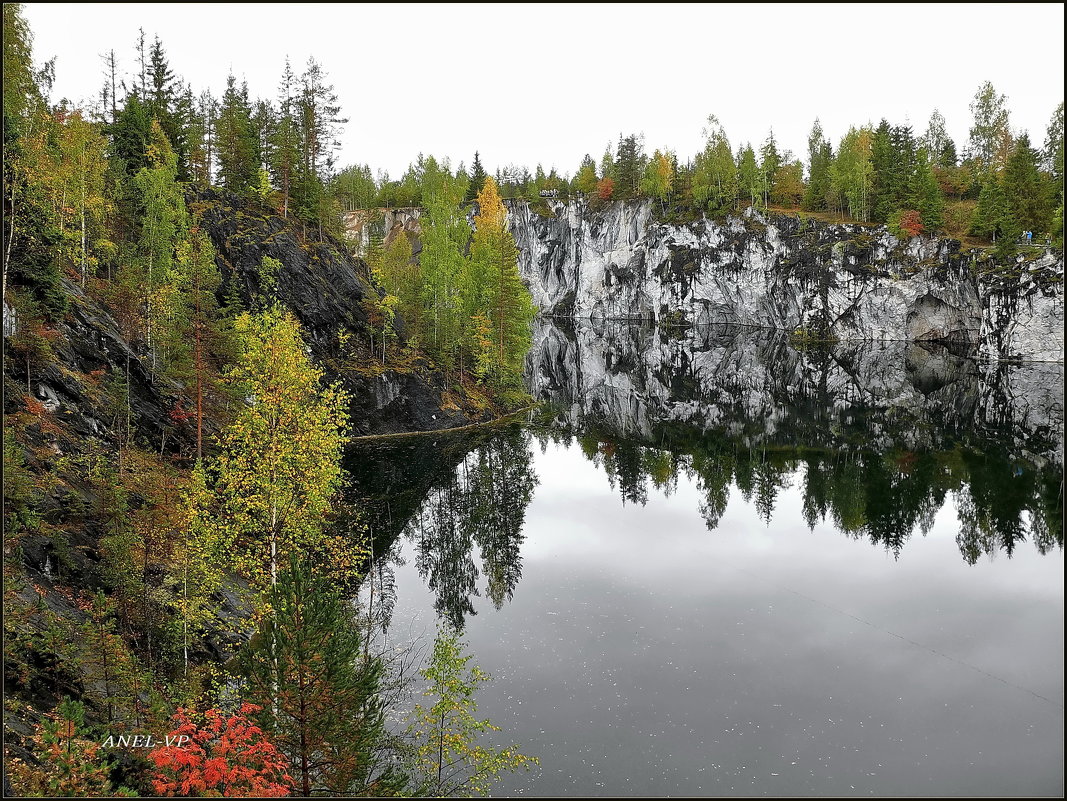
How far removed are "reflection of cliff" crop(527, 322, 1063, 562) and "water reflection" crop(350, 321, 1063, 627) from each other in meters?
0.15

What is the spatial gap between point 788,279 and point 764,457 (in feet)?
241

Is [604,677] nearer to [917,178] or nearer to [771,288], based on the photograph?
[917,178]

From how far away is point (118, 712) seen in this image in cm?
1195

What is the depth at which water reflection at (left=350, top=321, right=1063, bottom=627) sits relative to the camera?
2784 centimetres

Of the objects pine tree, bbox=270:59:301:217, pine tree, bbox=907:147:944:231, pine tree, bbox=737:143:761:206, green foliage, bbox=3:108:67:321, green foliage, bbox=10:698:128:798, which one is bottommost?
green foliage, bbox=10:698:128:798

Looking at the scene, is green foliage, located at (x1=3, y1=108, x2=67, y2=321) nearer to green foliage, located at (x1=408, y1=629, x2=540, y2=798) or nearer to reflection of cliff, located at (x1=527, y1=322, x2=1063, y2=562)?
green foliage, located at (x1=408, y1=629, x2=540, y2=798)

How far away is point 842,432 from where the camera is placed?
46.4 m

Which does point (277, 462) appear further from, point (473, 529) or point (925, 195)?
point (925, 195)

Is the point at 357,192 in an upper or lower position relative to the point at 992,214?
upper

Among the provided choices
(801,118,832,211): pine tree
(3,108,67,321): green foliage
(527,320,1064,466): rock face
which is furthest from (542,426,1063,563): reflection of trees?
(801,118,832,211): pine tree

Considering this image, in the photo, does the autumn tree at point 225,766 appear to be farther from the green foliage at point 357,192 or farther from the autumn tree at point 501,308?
the green foliage at point 357,192

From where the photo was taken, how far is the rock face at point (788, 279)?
231 ft

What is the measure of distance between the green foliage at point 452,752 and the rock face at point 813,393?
3396 centimetres

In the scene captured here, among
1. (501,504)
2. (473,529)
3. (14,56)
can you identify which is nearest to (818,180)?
(501,504)
